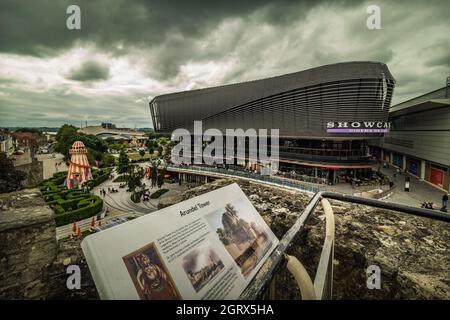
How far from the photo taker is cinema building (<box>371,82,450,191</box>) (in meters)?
20.4

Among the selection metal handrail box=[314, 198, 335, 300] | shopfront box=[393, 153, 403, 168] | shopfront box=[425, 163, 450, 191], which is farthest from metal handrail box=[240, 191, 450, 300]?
shopfront box=[393, 153, 403, 168]

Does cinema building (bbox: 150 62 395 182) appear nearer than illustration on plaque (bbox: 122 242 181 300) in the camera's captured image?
No

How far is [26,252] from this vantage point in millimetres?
2260

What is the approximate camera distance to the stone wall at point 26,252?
2.08 meters

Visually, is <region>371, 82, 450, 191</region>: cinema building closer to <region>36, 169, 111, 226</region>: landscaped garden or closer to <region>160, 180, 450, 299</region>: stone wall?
<region>160, 180, 450, 299</region>: stone wall

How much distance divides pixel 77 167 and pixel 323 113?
1170 inches

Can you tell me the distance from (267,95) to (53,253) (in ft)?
105

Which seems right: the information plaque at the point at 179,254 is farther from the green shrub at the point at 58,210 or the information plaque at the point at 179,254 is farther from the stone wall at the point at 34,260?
the green shrub at the point at 58,210

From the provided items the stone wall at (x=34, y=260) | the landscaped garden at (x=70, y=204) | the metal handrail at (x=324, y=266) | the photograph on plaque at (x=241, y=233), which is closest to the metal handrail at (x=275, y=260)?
the metal handrail at (x=324, y=266)

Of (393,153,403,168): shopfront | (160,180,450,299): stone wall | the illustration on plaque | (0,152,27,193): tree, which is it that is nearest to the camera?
the illustration on plaque

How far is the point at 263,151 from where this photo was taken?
3253 cm

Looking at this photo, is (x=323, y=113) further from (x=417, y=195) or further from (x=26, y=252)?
(x=26, y=252)
